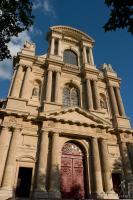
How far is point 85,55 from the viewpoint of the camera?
74.4ft

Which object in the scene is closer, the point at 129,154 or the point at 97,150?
the point at 97,150

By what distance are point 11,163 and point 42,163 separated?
194cm

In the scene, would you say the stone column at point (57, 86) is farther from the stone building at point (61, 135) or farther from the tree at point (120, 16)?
the tree at point (120, 16)

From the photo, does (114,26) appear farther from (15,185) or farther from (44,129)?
(15,185)

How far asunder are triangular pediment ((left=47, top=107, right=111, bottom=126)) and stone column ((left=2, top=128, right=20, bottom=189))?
274cm

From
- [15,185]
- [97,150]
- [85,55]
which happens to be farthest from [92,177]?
[85,55]

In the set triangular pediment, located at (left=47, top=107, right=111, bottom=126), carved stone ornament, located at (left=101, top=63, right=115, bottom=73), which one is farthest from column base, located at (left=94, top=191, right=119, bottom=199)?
carved stone ornament, located at (left=101, top=63, right=115, bottom=73)

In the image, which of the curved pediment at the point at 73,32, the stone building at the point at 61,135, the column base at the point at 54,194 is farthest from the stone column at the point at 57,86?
the curved pediment at the point at 73,32

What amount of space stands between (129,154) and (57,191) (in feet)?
22.6

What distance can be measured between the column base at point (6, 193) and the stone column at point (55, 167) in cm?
229

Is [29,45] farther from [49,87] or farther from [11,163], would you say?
[11,163]

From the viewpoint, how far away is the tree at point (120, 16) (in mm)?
7441

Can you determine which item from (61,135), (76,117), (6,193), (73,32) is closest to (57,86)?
(76,117)

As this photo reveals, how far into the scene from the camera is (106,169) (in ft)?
46.7
